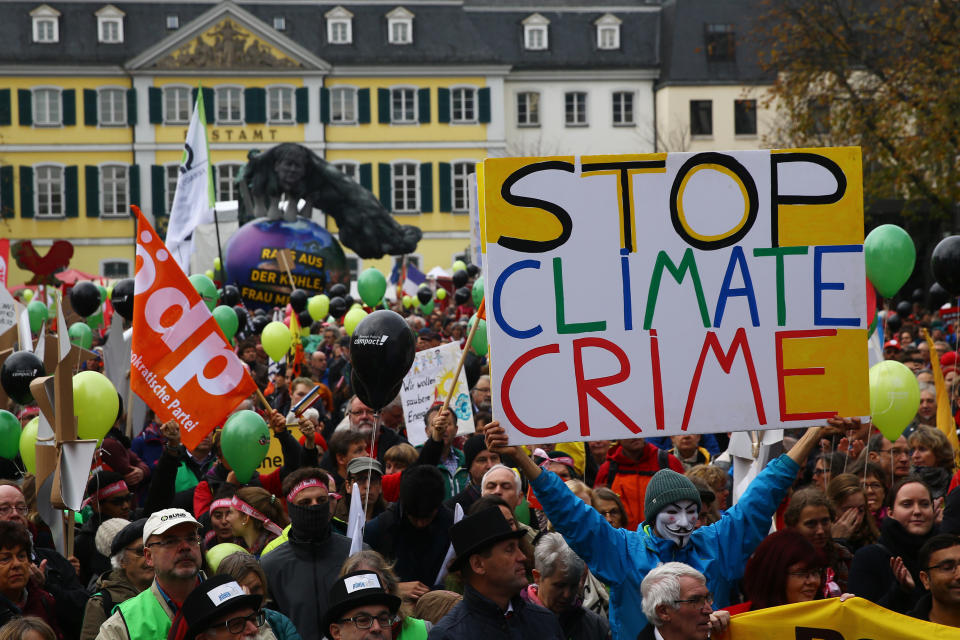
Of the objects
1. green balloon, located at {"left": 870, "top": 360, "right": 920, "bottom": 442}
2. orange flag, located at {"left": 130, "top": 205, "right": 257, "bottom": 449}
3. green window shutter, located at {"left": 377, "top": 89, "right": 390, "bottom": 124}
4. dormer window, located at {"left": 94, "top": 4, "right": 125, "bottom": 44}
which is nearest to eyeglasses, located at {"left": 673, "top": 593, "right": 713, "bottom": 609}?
orange flag, located at {"left": 130, "top": 205, "right": 257, "bottom": 449}

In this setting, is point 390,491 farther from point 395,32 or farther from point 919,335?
point 395,32

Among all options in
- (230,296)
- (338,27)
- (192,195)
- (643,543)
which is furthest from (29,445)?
(338,27)

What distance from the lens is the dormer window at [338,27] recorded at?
178 ft

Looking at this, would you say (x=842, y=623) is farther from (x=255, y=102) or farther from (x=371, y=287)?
(x=255, y=102)

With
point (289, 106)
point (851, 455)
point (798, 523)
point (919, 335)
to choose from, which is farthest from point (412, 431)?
point (289, 106)

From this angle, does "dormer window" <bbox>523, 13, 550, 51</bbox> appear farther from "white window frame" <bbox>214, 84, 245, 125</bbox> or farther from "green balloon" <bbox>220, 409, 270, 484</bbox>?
"green balloon" <bbox>220, 409, 270, 484</bbox>

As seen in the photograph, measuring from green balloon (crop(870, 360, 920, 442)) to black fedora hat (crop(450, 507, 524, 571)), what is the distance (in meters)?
3.81

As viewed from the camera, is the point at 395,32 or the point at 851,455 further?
the point at 395,32

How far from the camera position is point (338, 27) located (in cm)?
5425

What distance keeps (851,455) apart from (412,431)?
2.84 m

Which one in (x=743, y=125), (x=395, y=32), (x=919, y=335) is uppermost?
(x=395, y=32)

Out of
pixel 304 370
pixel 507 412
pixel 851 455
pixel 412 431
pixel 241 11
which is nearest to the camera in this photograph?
pixel 507 412

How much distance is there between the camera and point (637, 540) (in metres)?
4.91

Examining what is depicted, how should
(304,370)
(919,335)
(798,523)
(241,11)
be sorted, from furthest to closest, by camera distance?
(241,11) → (919,335) → (304,370) → (798,523)
